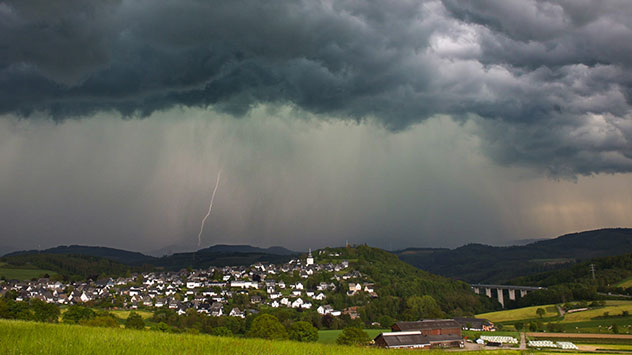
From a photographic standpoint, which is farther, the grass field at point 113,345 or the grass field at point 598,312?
the grass field at point 598,312

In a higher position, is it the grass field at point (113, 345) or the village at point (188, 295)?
the grass field at point (113, 345)

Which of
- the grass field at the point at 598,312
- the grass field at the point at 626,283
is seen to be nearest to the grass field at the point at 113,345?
the grass field at the point at 598,312

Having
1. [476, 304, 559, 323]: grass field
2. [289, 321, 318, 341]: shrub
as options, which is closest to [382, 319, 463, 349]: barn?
[289, 321, 318, 341]: shrub

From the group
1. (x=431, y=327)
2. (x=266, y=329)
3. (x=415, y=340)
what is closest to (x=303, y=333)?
(x=266, y=329)

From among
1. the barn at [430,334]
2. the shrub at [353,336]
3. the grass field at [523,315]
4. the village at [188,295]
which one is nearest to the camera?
the shrub at [353,336]

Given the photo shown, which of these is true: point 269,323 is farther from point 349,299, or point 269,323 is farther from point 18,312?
point 349,299

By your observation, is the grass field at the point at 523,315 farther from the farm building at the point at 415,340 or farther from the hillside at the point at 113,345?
the hillside at the point at 113,345

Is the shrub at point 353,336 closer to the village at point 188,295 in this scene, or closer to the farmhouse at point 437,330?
the farmhouse at point 437,330

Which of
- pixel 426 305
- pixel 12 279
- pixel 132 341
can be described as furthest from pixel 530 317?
pixel 12 279

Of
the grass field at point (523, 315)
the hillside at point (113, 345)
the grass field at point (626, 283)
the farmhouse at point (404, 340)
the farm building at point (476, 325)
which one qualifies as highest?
the hillside at point (113, 345)

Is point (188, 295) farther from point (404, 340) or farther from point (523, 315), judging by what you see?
point (404, 340)

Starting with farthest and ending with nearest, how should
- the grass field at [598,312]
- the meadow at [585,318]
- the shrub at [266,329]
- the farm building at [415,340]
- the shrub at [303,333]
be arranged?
the grass field at [598,312]
the meadow at [585,318]
the shrub at [303,333]
the shrub at [266,329]
the farm building at [415,340]
